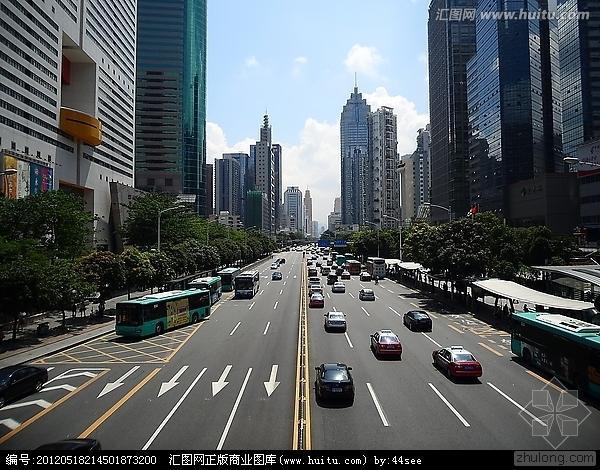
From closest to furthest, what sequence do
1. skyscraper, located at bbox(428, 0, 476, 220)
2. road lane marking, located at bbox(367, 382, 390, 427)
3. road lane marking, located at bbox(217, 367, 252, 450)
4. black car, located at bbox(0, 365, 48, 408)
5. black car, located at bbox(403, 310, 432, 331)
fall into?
1. road lane marking, located at bbox(217, 367, 252, 450)
2. road lane marking, located at bbox(367, 382, 390, 427)
3. black car, located at bbox(0, 365, 48, 408)
4. black car, located at bbox(403, 310, 432, 331)
5. skyscraper, located at bbox(428, 0, 476, 220)

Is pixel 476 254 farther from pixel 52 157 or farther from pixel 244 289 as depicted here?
pixel 52 157

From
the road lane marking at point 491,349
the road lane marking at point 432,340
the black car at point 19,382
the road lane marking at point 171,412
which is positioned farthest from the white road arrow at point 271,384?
the road lane marking at point 491,349

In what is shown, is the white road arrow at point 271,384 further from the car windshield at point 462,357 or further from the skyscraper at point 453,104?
the skyscraper at point 453,104

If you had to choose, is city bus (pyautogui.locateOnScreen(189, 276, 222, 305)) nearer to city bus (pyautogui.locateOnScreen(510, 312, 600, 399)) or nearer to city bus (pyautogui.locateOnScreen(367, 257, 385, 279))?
city bus (pyautogui.locateOnScreen(510, 312, 600, 399))

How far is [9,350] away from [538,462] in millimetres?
29511

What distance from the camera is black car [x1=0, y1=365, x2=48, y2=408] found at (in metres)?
18.5

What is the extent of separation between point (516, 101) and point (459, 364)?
119 meters

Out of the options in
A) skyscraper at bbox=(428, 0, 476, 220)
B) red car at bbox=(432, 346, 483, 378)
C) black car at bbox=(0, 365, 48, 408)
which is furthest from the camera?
skyscraper at bbox=(428, 0, 476, 220)

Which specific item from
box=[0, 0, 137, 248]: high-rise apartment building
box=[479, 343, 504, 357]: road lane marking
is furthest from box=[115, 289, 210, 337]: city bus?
box=[0, 0, 137, 248]: high-rise apartment building

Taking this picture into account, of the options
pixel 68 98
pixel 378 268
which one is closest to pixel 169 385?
pixel 378 268

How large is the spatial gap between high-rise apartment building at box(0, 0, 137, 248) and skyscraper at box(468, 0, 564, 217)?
307 feet

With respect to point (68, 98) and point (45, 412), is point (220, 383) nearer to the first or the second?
point (45, 412)

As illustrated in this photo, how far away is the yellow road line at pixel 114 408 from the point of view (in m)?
15.2

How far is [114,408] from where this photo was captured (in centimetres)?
1762
